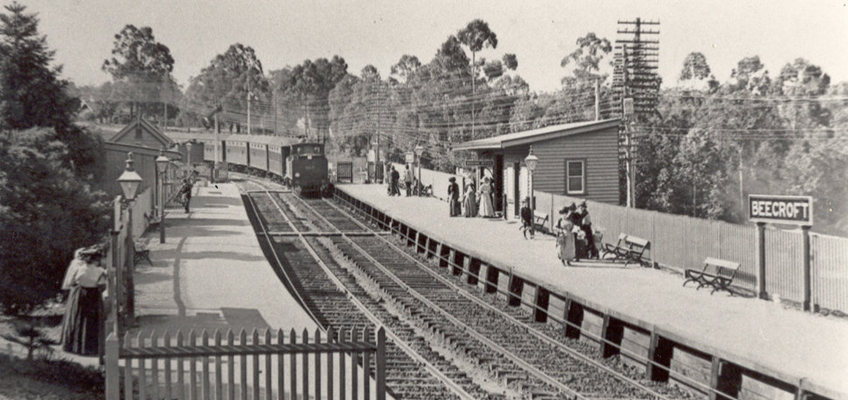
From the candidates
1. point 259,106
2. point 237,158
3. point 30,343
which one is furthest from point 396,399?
point 259,106

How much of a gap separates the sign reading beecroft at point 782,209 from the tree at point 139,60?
1881 inches

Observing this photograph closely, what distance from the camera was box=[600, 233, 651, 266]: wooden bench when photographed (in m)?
18.1

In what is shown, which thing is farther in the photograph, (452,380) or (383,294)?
(383,294)

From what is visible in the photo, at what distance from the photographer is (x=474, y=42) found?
66.1m

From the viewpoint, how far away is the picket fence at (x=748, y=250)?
41.3ft

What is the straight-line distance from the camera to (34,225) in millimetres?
10477

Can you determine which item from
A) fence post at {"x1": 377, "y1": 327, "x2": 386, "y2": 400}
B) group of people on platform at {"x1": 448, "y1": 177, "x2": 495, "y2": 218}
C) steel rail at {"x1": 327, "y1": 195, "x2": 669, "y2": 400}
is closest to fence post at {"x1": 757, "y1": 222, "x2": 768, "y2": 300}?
steel rail at {"x1": 327, "y1": 195, "x2": 669, "y2": 400}

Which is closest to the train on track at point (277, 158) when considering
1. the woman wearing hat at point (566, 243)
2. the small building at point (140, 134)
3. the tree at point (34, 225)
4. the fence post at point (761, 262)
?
the small building at point (140, 134)

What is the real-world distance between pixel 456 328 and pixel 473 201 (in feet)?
45.6

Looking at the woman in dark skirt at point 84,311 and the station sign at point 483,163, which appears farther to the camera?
the station sign at point 483,163

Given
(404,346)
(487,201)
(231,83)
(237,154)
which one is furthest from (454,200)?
(231,83)

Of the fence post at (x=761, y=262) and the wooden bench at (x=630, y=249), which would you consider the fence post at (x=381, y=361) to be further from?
the wooden bench at (x=630, y=249)

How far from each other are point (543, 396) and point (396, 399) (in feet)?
6.59

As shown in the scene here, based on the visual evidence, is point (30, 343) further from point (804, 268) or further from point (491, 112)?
point (491, 112)
